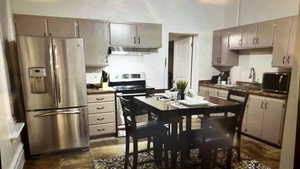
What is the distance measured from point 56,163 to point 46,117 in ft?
2.25

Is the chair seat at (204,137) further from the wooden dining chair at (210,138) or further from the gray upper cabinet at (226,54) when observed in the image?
the gray upper cabinet at (226,54)

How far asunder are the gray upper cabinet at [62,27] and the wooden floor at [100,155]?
2012 mm

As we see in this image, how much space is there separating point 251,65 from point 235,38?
687 millimetres

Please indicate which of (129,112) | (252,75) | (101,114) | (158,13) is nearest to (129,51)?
(158,13)

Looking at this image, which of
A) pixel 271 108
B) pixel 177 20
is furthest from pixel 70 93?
pixel 271 108

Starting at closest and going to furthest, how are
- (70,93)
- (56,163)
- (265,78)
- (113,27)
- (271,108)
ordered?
1. (56,163)
2. (70,93)
3. (271,108)
4. (265,78)
5. (113,27)

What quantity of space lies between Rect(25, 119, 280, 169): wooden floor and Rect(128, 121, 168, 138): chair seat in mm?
875

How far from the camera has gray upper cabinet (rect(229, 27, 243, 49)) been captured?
4062mm

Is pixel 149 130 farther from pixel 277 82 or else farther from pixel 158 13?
pixel 158 13

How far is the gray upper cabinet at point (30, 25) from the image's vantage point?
318cm

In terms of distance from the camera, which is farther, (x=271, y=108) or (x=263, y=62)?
(x=263, y=62)

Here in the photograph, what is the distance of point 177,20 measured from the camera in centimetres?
450

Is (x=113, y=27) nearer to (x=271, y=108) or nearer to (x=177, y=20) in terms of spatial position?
(x=177, y=20)

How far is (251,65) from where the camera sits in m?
4.20
